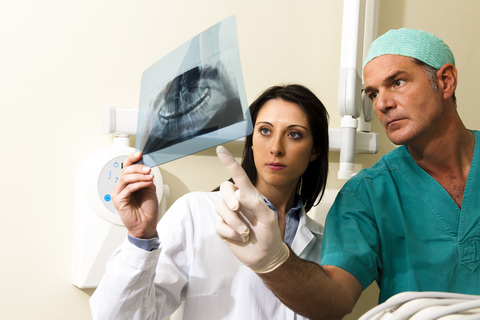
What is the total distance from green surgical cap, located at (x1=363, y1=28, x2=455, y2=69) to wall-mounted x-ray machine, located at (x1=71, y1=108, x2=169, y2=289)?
741 mm

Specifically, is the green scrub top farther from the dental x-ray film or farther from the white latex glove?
the dental x-ray film

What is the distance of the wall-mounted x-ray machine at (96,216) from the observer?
134cm

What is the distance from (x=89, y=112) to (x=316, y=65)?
78 cm

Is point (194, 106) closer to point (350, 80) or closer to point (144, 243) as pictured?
point (144, 243)

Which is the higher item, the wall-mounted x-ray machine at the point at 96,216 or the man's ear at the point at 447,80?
the man's ear at the point at 447,80

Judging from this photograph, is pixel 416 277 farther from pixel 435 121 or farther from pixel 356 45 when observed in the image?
pixel 356 45

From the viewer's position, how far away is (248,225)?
2.96 feet

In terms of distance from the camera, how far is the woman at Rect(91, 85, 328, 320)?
3.39 feet

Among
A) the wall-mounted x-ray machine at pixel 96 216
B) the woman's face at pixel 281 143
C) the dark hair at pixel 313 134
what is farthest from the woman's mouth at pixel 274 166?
the wall-mounted x-ray machine at pixel 96 216

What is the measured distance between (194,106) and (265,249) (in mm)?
292

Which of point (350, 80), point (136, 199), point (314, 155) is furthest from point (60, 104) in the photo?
point (350, 80)

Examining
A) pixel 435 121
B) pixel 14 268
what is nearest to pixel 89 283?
pixel 14 268

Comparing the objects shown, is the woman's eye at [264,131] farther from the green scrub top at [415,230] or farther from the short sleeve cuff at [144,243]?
the short sleeve cuff at [144,243]

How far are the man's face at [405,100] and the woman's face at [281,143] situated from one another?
207 mm
